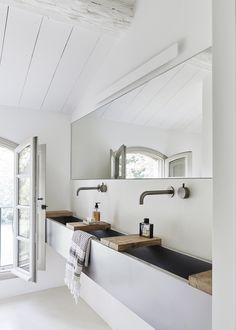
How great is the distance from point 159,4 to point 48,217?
8.00 ft

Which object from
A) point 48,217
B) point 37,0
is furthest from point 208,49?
point 48,217

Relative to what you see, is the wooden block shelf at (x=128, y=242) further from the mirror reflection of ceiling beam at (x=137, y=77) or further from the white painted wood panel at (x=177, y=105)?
the mirror reflection of ceiling beam at (x=137, y=77)

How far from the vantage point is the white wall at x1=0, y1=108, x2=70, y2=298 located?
3268 mm

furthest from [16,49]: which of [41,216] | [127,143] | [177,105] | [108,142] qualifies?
[41,216]

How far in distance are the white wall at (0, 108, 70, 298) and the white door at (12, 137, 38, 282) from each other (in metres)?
0.29

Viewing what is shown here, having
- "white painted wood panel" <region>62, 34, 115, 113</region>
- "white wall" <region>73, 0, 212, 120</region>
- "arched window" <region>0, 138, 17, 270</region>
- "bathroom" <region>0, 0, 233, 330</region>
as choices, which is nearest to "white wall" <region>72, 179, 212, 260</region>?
"bathroom" <region>0, 0, 233, 330</region>

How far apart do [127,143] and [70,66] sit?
39.0 inches

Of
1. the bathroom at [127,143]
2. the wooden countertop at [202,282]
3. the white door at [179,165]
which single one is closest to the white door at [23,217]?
the bathroom at [127,143]

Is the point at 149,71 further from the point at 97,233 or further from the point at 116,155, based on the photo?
the point at 97,233

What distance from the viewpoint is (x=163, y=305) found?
4.12 ft

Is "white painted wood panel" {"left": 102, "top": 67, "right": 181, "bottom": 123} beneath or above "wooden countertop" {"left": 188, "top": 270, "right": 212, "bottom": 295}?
above

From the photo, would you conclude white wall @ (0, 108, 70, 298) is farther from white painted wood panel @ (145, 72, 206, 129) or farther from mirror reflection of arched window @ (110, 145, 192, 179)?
white painted wood panel @ (145, 72, 206, 129)

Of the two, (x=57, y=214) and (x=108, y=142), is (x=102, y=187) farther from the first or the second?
(x=57, y=214)

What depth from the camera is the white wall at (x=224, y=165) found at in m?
0.83
